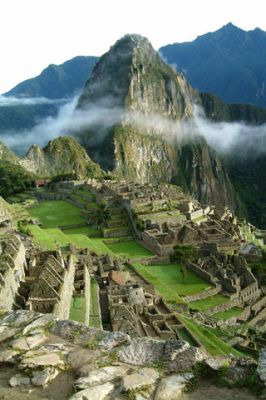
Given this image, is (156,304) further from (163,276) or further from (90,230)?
(90,230)

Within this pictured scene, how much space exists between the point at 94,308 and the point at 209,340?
665 cm

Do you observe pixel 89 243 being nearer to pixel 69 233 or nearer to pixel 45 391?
pixel 69 233

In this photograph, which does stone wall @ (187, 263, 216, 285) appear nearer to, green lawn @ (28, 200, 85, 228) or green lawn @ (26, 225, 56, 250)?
green lawn @ (26, 225, 56, 250)

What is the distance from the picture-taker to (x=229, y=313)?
1356 inches

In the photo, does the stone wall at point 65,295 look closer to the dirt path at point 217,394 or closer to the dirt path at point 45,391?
the dirt path at point 45,391

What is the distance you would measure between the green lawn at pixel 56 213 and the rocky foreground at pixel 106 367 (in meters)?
49.5

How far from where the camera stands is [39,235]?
4597cm

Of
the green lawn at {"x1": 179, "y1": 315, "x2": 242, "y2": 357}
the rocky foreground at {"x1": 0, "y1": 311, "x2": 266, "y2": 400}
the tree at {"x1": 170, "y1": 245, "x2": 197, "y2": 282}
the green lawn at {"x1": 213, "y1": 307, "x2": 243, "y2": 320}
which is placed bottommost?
the green lawn at {"x1": 213, "y1": 307, "x2": 243, "y2": 320}

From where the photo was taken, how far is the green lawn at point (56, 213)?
197 feet

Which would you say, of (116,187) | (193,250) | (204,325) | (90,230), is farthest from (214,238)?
(116,187)

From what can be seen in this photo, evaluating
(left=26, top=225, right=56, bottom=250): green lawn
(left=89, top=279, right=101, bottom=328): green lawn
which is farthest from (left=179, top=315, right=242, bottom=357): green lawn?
(left=26, top=225, right=56, bottom=250): green lawn

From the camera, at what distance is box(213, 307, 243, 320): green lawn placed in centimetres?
3345

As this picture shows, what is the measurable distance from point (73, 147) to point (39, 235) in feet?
316

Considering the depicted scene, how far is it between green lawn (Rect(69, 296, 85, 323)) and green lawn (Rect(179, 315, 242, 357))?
6561 millimetres
